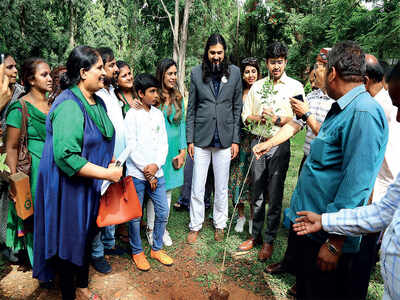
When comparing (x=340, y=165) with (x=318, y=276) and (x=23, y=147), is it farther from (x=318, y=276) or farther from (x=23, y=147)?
(x=23, y=147)

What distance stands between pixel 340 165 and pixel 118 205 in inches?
69.8

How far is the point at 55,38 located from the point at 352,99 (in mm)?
15667

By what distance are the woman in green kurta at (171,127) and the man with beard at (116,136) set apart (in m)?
0.50

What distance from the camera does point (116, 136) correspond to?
10.1ft

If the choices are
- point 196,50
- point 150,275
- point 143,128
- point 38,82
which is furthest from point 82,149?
point 196,50

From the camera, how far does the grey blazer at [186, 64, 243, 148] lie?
3564 mm

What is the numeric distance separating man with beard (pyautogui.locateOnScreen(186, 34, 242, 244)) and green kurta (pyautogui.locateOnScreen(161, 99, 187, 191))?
0.11 metres

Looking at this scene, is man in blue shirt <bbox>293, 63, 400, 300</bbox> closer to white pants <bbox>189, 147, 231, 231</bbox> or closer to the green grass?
the green grass

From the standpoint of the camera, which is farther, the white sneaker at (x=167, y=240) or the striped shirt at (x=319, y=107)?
the white sneaker at (x=167, y=240)

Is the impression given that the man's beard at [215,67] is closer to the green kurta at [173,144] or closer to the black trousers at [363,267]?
the green kurta at [173,144]

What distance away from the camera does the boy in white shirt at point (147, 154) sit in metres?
3.00

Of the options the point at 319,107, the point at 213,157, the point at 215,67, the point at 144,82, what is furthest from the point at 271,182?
the point at 144,82

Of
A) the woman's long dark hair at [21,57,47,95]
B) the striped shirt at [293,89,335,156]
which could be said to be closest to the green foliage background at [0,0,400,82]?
the striped shirt at [293,89,335,156]

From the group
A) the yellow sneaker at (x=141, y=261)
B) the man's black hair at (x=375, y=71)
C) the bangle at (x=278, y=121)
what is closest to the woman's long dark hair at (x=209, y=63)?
the bangle at (x=278, y=121)
